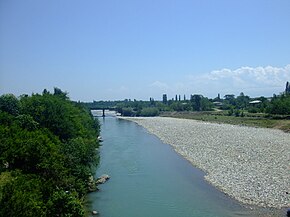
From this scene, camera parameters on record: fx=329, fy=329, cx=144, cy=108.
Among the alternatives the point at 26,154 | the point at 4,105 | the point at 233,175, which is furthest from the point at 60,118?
the point at 233,175

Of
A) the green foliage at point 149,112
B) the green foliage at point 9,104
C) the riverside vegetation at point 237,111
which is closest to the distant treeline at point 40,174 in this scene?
the green foliage at point 9,104

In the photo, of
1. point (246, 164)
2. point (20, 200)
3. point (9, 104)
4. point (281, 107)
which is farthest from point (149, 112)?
point (20, 200)

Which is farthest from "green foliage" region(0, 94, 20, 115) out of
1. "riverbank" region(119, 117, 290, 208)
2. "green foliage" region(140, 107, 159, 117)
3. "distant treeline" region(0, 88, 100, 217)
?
"green foliage" region(140, 107, 159, 117)

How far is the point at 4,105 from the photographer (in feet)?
155

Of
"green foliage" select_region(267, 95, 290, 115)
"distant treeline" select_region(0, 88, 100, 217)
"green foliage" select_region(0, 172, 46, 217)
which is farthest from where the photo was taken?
"green foliage" select_region(267, 95, 290, 115)

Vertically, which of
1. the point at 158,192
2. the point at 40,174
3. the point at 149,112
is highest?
the point at 149,112

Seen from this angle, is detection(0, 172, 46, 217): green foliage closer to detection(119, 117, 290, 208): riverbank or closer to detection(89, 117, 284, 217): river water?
detection(89, 117, 284, 217): river water

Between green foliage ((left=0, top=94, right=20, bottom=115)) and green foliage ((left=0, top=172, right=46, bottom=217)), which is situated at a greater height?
green foliage ((left=0, top=94, right=20, bottom=115))

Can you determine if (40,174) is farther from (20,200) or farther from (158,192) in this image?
(158,192)

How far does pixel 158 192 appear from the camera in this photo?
2808 centimetres

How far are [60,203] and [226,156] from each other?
27.4m

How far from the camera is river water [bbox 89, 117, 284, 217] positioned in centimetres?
2317

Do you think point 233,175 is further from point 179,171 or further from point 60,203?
point 60,203

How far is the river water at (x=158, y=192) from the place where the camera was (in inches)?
912
